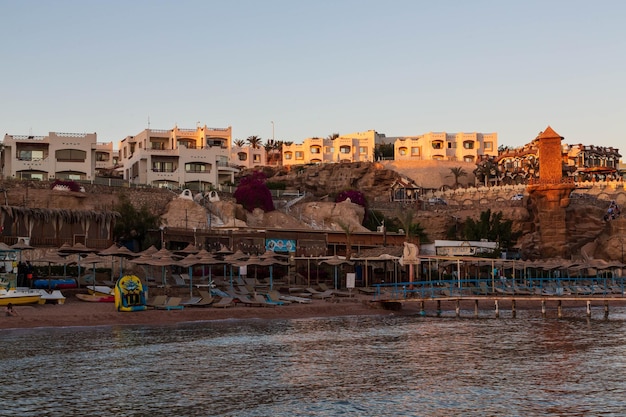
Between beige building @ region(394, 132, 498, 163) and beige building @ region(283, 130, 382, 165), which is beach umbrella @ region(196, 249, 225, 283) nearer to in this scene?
beige building @ region(283, 130, 382, 165)

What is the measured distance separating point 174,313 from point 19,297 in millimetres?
7240

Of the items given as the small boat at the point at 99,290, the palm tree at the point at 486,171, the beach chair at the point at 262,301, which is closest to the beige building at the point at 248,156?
the palm tree at the point at 486,171

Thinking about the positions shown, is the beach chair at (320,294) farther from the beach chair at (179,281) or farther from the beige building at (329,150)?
the beige building at (329,150)

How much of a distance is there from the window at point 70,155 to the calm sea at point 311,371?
4667cm

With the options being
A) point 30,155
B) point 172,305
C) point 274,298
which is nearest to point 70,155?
point 30,155

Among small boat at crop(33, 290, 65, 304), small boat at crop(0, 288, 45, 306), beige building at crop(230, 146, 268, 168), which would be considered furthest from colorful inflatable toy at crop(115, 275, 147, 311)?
beige building at crop(230, 146, 268, 168)

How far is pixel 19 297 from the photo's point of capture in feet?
120

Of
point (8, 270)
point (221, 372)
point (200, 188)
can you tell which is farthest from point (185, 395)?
point (200, 188)

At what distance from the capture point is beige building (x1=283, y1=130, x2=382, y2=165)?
125 meters

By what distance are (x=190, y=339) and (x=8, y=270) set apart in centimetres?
1509

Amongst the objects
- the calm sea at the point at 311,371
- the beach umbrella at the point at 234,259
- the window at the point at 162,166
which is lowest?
the calm sea at the point at 311,371

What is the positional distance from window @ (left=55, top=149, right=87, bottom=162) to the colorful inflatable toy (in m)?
43.5

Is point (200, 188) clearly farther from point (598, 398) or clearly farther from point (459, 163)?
point (598, 398)

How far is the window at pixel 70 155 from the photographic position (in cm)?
7738
